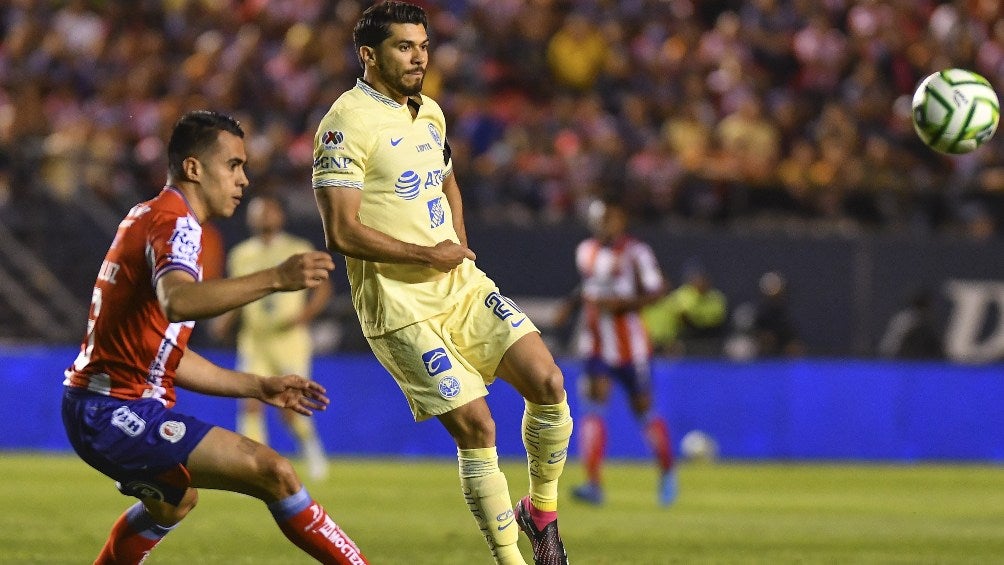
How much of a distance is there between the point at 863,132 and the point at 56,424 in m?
10.8

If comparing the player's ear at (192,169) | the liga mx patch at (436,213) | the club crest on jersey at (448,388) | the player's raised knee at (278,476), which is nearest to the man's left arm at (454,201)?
the liga mx patch at (436,213)

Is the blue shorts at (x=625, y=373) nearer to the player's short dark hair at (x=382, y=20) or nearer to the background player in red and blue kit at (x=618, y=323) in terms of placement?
the background player in red and blue kit at (x=618, y=323)

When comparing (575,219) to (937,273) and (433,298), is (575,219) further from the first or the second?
(433,298)

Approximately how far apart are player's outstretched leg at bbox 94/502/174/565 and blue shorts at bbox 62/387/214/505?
370 mm

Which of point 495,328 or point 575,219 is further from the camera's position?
point 575,219

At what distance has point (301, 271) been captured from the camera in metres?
5.96

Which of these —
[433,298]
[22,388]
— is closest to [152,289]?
[433,298]

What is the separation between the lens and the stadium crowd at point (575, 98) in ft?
66.6

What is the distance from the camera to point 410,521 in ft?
40.6

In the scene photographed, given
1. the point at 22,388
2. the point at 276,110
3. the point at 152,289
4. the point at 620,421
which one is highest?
the point at 152,289

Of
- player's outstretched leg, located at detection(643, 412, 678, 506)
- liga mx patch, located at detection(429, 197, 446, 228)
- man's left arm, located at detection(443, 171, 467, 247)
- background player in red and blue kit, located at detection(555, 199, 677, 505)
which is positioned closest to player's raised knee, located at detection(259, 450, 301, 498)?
liga mx patch, located at detection(429, 197, 446, 228)

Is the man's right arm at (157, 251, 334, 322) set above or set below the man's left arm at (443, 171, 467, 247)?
above

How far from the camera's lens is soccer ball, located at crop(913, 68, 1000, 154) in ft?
32.2

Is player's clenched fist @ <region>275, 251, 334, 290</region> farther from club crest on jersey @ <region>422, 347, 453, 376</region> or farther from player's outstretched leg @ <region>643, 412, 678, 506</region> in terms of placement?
player's outstretched leg @ <region>643, 412, 678, 506</region>
